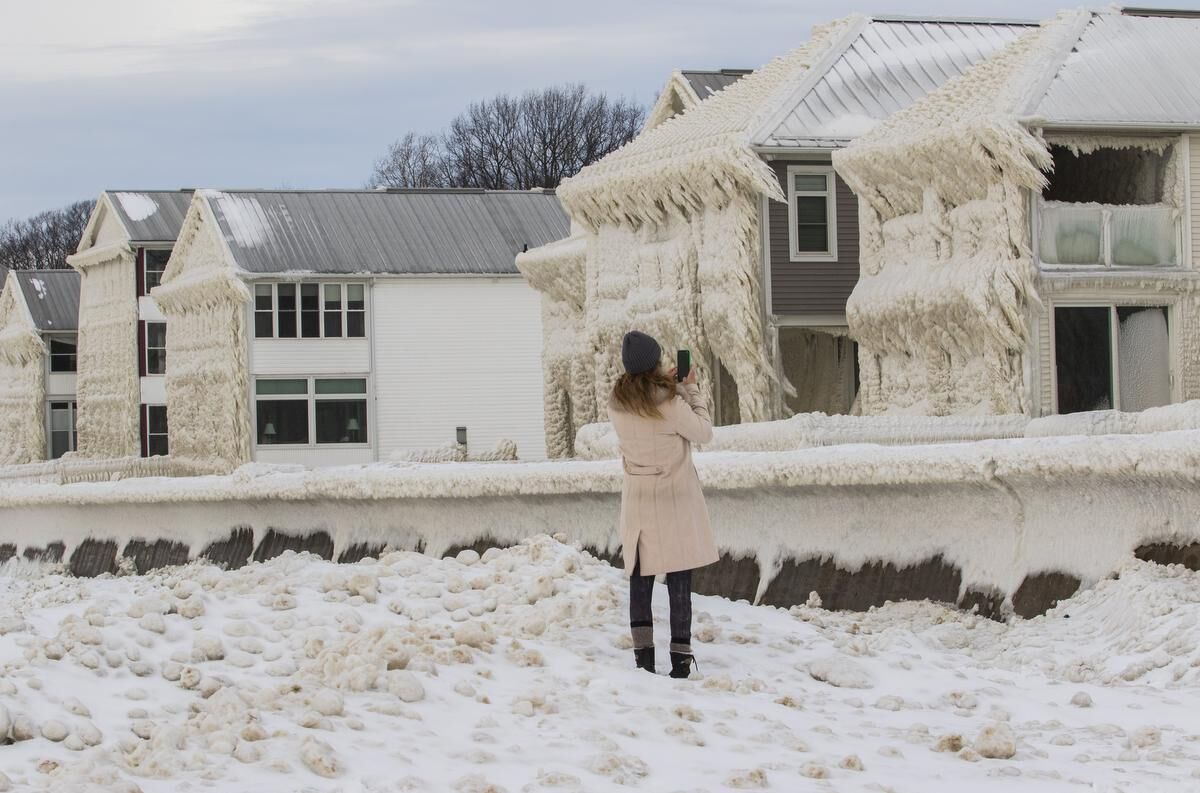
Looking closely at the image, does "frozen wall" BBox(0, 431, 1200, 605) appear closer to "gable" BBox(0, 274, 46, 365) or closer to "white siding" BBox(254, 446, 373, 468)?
"white siding" BBox(254, 446, 373, 468)

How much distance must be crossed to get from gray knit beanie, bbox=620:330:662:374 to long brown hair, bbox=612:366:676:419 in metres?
0.04

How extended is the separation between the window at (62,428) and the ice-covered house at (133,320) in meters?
8.38

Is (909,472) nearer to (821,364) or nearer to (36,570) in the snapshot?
(36,570)

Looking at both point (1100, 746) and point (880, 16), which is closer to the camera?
point (1100, 746)

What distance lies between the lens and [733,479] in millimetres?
14336

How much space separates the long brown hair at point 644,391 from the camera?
10.6m

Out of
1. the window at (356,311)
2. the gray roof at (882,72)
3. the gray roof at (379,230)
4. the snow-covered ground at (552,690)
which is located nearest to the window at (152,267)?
the gray roof at (379,230)

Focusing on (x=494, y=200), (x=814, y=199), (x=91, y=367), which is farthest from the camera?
(x=91, y=367)

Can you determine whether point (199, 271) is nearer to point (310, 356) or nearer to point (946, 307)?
point (310, 356)

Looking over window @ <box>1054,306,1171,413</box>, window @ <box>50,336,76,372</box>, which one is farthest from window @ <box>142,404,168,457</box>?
window @ <box>1054,306,1171,413</box>

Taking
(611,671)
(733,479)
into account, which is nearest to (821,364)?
(733,479)

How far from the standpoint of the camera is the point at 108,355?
60.1 m

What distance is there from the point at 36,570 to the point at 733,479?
14369 mm

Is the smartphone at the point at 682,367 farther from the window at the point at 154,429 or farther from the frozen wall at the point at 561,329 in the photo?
the window at the point at 154,429
